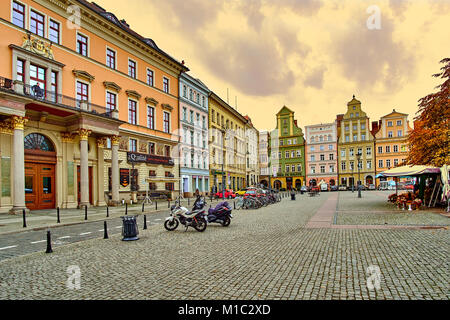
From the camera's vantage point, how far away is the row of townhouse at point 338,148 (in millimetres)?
70875

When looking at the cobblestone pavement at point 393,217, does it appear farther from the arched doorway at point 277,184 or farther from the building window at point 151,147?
the arched doorway at point 277,184

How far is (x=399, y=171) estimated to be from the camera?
64.2 feet

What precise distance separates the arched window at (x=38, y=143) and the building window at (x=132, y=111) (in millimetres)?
9423

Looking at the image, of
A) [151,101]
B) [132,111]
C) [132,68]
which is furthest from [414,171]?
[132,68]

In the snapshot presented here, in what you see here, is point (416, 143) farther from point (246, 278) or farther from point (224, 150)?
point (224, 150)

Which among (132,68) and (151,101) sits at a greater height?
(132,68)

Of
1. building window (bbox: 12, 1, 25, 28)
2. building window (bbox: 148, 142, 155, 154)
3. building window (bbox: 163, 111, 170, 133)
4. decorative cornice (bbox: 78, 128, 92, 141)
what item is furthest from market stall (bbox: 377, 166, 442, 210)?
building window (bbox: 12, 1, 25, 28)

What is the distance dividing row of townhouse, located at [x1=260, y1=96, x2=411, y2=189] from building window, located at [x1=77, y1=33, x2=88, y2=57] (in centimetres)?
4766

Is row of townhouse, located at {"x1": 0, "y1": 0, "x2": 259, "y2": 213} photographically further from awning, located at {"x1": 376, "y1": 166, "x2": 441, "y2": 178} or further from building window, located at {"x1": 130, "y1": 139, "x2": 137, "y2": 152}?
awning, located at {"x1": 376, "y1": 166, "x2": 441, "y2": 178}

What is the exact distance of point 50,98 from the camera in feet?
72.9

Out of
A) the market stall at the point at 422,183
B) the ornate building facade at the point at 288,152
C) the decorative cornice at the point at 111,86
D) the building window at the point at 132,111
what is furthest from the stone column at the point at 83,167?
the ornate building facade at the point at 288,152

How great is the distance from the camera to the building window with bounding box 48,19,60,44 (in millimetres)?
23797

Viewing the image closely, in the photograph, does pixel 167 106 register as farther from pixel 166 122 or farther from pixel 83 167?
pixel 83 167

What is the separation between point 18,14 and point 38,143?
30.3 ft
